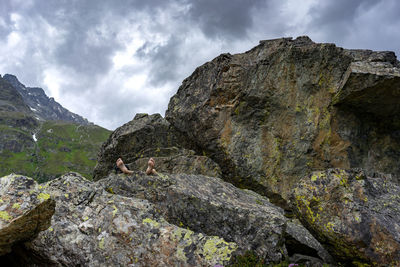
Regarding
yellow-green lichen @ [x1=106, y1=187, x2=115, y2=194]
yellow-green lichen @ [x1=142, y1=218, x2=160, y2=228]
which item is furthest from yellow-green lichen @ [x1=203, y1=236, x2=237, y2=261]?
yellow-green lichen @ [x1=106, y1=187, x2=115, y2=194]

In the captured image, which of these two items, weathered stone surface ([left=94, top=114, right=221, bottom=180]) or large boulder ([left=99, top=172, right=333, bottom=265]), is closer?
large boulder ([left=99, top=172, right=333, bottom=265])

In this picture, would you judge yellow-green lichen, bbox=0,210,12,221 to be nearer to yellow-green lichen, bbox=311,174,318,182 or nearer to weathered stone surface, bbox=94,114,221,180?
yellow-green lichen, bbox=311,174,318,182

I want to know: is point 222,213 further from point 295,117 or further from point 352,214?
point 295,117

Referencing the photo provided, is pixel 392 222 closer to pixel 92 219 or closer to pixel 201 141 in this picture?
pixel 92 219

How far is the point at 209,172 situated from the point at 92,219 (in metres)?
10.3

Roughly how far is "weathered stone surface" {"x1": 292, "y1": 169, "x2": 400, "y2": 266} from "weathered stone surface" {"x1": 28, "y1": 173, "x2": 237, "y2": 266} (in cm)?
347

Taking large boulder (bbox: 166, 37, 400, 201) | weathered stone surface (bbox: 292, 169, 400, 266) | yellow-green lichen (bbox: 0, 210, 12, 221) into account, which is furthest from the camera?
large boulder (bbox: 166, 37, 400, 201)

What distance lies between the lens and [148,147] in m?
22.5

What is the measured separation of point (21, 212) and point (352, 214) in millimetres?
11090

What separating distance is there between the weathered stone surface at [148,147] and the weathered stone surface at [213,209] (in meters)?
5.36

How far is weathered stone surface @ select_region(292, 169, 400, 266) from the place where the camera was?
29.7ft

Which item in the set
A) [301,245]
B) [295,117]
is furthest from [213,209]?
[295,117]

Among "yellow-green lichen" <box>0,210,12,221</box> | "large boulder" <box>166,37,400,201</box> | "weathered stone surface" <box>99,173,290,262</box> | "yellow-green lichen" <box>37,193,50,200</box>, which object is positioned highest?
"large boulder" <box>166,37,400,201</box>

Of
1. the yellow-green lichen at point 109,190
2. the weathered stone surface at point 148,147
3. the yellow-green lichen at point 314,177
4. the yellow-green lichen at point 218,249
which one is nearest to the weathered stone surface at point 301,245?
the yellow-green lichen at point 314,177
